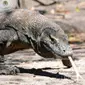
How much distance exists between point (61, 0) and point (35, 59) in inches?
325

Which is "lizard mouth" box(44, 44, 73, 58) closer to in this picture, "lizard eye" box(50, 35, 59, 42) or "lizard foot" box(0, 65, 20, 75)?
"lizard eye" box(50, 35, 59, 42)

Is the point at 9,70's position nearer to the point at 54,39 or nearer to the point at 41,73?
the point at 41,73

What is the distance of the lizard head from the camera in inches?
285

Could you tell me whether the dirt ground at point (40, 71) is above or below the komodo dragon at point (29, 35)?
below

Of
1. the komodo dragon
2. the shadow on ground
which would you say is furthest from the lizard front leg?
the shadow on ground

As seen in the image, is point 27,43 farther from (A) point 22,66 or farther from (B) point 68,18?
(B) point 68,18

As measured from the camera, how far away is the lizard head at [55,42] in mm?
7234

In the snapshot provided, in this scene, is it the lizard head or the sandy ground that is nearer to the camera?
the lizard head

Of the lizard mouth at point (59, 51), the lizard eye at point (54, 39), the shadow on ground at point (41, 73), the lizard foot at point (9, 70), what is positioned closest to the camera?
the lizard mouth at point (59, 51)

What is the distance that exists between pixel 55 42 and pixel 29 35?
1.97 feet

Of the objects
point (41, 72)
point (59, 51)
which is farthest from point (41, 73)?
point (59, 51)

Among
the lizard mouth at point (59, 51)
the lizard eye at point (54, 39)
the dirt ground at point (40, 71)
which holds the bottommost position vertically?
the dirt ground at point (40, 71)

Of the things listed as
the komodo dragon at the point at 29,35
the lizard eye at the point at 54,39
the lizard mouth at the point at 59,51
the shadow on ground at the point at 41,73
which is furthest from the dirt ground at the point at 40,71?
the lizard eye at the point at 54,39

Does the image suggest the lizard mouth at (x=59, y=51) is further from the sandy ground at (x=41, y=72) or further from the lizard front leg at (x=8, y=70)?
the lizard front leg at (x=8, y=70)
